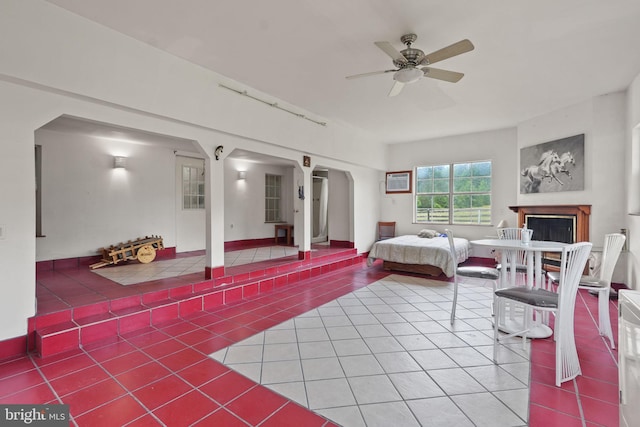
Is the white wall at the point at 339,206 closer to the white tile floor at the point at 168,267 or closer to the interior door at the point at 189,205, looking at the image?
the white tile floor at the point at 168,267

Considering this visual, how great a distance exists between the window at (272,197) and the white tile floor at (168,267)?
1.83 m

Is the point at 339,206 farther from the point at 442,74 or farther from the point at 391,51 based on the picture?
the point at 391,51

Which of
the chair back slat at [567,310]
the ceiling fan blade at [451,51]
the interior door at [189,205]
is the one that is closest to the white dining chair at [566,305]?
the chair back slat at [567,310]

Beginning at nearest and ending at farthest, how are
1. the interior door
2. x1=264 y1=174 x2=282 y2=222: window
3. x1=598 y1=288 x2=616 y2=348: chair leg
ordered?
x1=598 y1=288 x2=616 y2=348: chair leg < the interior door < x1=264 y1=174 x2=282 y2=222: window

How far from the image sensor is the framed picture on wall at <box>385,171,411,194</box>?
7793mm

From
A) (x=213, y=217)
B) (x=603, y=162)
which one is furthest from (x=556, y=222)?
(x=213, y=217)

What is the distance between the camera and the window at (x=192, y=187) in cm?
627

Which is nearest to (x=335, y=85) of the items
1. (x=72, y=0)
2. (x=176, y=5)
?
(x=176, y=5)

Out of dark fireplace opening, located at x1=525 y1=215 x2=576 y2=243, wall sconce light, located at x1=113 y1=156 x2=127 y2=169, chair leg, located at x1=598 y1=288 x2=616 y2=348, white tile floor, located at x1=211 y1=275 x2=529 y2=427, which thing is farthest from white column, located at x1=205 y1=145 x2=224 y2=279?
dark fireplace opening, located at x1=525 y1=215 x2=576 y2=243

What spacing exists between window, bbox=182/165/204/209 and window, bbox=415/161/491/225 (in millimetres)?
5212

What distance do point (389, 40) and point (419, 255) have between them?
368 cm

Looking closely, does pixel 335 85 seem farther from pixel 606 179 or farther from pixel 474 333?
pixel 606 179

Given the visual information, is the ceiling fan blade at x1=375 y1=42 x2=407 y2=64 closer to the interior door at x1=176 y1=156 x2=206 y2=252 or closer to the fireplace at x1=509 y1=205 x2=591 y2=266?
the fireplace at x1=509 y1=205 x2=591 y2=266

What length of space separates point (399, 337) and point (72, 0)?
13.6 feet
